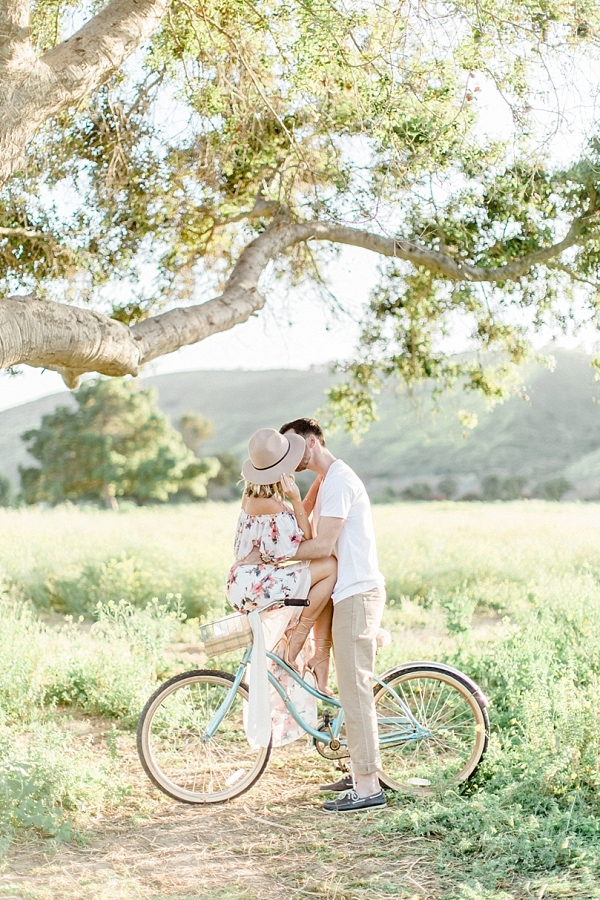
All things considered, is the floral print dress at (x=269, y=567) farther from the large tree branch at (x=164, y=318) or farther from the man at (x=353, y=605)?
the large tree branch at (x=164, y=318)

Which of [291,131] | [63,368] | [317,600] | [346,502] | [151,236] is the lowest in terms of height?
[317,600]

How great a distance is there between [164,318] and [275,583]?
2.14m

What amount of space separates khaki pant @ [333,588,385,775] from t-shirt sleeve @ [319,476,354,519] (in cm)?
49

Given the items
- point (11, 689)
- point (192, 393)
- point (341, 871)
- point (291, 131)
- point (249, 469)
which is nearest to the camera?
point (341, 871)

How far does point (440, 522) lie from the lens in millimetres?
22828

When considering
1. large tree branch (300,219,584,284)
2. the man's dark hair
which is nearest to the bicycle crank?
the man's dark hair

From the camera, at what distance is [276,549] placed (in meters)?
4.78

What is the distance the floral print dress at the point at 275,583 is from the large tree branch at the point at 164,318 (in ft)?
4.52

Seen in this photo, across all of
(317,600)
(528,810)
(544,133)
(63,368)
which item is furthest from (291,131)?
(528,810)

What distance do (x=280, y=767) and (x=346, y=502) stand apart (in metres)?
2.18

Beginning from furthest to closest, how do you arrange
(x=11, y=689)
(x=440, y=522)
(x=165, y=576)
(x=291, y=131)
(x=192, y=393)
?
1. (x=192, y=393)
2. (x=440, y=522)
3. (x=165, y=576)
4. (x=291, y=131)
5. (x=11, y=689)

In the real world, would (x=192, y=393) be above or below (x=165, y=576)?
above

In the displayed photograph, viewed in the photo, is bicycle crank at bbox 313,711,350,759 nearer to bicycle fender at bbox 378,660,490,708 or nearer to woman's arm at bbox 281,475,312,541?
bicycle fender at bbox 378,660,490,708

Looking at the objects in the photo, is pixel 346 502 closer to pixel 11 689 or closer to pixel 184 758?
pixel 184 758
